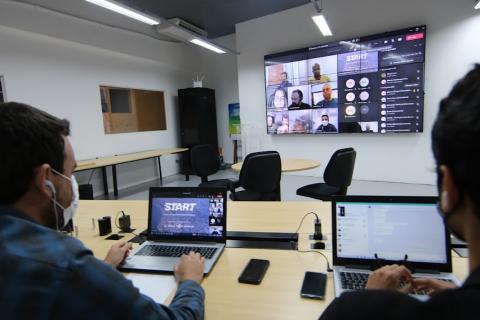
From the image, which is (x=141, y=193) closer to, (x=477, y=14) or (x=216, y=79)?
(x=216, y=79)

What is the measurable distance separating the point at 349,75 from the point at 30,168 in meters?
5.17

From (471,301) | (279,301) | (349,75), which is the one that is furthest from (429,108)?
(471,301)

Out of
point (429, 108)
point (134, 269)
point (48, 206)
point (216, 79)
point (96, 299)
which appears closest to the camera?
point (96, 299)

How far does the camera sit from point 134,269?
129 centimetres

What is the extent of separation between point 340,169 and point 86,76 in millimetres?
4589

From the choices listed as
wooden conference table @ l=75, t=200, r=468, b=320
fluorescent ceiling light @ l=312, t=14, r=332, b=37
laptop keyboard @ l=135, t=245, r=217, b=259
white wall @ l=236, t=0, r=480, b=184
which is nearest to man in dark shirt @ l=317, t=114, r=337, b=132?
white wall @ l=236, t=0, r=480, b=184

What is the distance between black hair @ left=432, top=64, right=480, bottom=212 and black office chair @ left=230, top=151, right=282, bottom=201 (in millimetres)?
2461

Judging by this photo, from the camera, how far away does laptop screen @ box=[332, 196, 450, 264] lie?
111 cm

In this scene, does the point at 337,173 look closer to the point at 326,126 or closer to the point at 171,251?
the point at 171,251

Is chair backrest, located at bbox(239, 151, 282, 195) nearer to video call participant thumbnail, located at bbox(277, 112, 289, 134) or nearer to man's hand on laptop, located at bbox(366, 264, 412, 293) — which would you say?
man's hand on laptop, located at bbox(366, 264, 412, 293)

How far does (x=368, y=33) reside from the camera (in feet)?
16.3

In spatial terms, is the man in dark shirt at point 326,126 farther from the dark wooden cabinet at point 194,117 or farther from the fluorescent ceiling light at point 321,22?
the dark wooden cabinet at point 194,117

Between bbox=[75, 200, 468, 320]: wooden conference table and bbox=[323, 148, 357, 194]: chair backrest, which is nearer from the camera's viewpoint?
bbox=[75, 200, 468, 320]: wooden conference table

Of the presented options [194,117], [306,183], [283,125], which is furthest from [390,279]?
[194,117]
